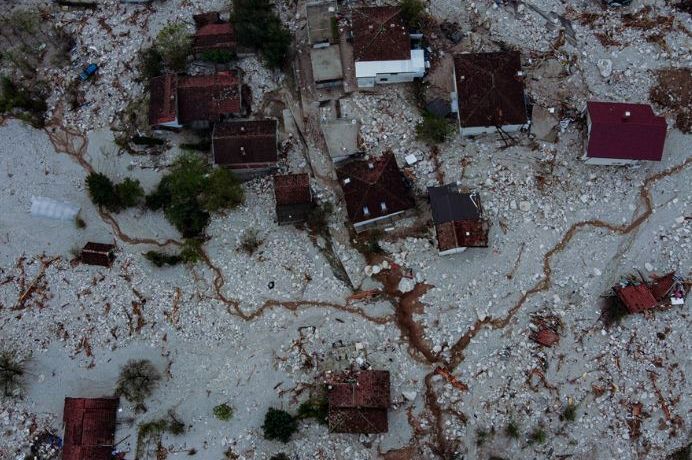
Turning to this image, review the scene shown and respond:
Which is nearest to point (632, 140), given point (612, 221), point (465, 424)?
point (612, 221)

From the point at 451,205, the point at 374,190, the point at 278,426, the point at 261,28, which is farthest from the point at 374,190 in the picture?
the point at 278,426

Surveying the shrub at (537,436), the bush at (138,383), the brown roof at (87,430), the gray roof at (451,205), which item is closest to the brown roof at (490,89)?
the gray roof at (451,205)

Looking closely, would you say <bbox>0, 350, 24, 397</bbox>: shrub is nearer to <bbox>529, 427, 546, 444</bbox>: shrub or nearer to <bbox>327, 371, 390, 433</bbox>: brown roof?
<bbox>327, 371, 390, 433</bbox>: brown roof

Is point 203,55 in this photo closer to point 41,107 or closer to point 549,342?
point 41,107

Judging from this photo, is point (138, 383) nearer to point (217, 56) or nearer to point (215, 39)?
point (217, 56)

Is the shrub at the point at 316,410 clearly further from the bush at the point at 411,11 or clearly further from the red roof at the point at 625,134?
the bush at the point at 411,11

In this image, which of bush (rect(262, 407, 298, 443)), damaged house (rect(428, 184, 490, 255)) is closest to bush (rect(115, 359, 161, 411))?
bush (rect(262, 407, 298, 443))
